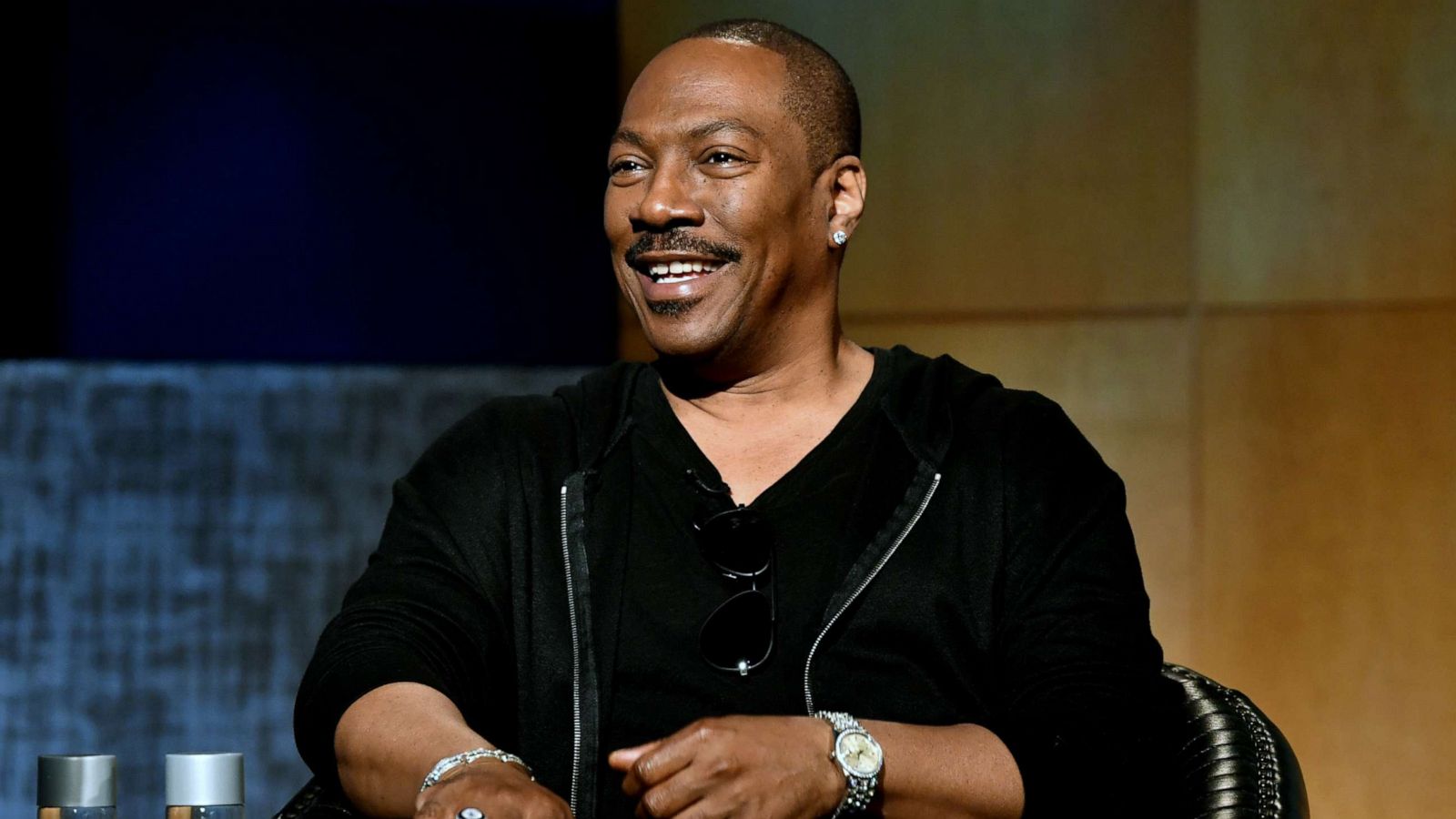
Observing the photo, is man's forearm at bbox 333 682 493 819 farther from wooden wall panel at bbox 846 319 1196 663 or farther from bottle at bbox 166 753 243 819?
wooden wall panel at bbox 846 319 1196 663

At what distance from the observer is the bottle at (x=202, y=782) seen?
1.91 metres

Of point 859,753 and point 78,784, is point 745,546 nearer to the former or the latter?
point 859,753

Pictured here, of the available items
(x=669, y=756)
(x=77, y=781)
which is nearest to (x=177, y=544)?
(x=77, y=781)

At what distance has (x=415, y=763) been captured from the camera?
1798mm

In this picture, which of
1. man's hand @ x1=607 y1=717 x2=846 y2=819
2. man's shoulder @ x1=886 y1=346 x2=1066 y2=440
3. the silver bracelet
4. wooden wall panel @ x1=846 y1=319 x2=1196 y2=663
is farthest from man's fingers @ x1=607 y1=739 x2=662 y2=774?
wooden wall panel @ x1=846 y1=319 x2=1196 y2=663

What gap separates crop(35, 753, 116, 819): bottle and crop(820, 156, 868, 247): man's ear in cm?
114

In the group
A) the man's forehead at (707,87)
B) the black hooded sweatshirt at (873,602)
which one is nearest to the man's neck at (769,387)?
the black hooded sweatshirt at (873,602)

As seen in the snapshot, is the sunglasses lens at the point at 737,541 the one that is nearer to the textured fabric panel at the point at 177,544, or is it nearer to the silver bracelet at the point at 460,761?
the silver bracelet at the point at 460,761

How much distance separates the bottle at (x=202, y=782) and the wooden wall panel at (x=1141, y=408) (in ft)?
6.08

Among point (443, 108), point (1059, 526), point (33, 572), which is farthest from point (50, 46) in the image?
point (1059, 526)

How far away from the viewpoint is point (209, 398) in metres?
2.99

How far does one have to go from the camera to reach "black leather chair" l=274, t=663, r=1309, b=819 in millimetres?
1839

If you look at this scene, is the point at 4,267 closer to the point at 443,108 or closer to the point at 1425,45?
the point at 443,108

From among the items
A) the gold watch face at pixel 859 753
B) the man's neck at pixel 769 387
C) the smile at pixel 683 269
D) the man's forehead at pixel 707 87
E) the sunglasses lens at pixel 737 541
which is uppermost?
the man's forehead at pixel 707 87
